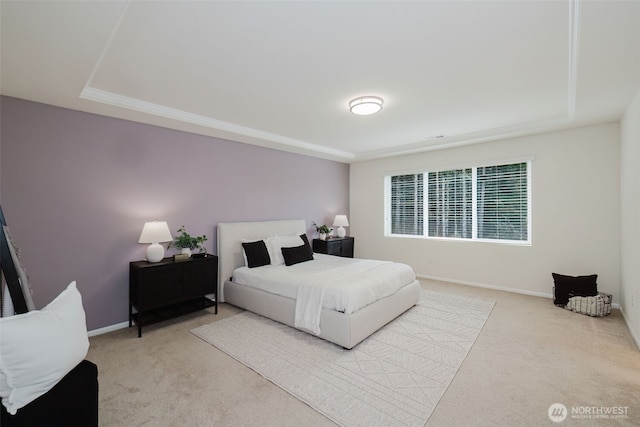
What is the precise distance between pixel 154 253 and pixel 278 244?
170 cm

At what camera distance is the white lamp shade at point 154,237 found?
329 cm

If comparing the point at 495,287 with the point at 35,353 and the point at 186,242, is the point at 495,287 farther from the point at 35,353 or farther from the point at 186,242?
the point at 35,353

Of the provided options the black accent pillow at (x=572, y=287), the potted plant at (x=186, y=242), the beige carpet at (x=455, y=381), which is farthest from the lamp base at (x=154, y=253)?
the black accent pillow at (x=572, y=287)

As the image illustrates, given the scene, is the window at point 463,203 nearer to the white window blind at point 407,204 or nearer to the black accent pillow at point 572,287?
the white window blind at point 407,204

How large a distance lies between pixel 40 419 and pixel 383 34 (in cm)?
283

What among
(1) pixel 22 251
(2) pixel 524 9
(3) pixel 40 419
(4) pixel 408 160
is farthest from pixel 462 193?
(1) pixel 22 251

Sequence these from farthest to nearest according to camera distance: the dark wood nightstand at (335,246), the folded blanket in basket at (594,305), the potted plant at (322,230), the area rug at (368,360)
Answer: the potted plant at (322,230) < the dark wood nightstand at (335,246) < the folded blanket in basket at (594,305) < the area rug at (368,360)

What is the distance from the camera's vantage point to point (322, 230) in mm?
5871

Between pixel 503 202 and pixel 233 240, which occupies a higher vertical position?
pixel 503 202

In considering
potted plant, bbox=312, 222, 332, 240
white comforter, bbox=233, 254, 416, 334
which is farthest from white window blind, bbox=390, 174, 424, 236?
white comforter, bbox=233, 254, 416, 334

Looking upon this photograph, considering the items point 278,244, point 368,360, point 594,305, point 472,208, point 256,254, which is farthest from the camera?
point 472,208

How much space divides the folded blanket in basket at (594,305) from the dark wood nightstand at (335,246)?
3.69m

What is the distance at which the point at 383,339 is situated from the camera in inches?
120

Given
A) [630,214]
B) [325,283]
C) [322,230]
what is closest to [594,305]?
[630,214]
